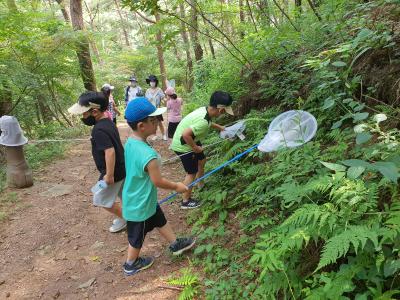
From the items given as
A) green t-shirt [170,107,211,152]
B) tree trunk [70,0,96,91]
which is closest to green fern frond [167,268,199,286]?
green t-shirt [170,107,211,152]

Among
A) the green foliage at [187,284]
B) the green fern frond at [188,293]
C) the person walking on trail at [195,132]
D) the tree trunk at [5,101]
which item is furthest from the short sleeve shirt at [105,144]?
the tree trunk at [5,101]

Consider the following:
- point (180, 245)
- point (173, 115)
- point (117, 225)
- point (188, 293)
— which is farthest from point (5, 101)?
point (188, 293)

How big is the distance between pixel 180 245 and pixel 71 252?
68.2 inches

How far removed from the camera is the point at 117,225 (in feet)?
16.3

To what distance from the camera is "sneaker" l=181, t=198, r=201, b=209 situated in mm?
5102

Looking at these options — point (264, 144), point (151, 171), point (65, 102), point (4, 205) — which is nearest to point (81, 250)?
point (151, 171)

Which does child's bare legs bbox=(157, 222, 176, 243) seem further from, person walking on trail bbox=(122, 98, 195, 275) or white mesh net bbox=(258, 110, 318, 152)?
white mesh net bbox=(258, 110, 318, 152)

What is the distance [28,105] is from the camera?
11.5 meters

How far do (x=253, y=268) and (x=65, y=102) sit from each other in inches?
513

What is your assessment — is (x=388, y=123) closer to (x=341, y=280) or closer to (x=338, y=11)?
(x=341, y=280)

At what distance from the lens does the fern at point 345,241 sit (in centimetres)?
198

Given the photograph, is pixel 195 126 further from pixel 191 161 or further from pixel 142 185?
pixel 142 185

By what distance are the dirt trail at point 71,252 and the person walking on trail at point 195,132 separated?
0.69 meters

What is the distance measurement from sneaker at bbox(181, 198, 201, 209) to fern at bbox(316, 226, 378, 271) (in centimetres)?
312
